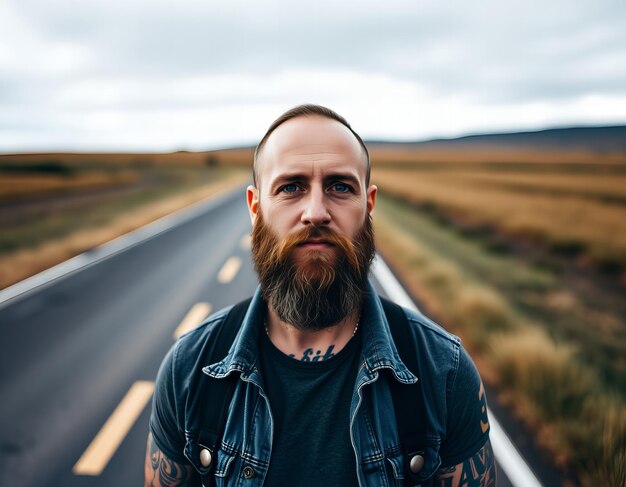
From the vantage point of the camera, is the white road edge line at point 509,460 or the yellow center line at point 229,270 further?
the yellow center line at point 229,270

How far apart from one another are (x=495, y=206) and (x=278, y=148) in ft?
59.3

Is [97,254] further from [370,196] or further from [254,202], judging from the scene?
[370,196]

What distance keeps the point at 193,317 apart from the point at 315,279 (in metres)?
4.06

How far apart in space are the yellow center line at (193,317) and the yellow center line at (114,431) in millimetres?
1107

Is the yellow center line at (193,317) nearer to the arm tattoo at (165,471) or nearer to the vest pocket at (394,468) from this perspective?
the arm tattoo at (165,471)

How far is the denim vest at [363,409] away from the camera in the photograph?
4.73 feet

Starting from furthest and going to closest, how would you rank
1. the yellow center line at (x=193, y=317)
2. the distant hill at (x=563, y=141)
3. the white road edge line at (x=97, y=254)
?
the distant hill at (x=563, y=141) → the white road edge line at (x=97, y=254) → the yellow center line at (x=193, y=317)

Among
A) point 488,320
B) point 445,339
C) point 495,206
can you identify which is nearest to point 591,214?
point 495,206

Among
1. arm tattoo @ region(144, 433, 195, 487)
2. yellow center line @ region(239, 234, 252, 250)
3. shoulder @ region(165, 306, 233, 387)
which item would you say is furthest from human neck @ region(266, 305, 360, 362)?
yellow center line @ region(239, 234, 252, 250)

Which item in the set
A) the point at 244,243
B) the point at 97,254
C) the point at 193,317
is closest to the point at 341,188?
the point at 193,317

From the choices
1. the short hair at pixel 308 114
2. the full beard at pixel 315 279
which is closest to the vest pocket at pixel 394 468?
the full beard at pixel 315 279

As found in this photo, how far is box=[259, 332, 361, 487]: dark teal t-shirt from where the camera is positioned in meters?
1.42

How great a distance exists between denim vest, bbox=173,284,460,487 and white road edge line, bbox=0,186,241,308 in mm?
6064

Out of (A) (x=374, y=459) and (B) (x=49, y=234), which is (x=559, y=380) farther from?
(B) (x=49, y=234)
